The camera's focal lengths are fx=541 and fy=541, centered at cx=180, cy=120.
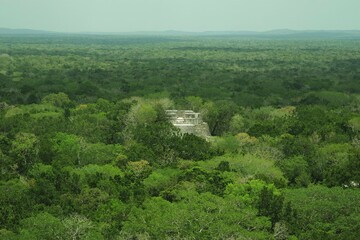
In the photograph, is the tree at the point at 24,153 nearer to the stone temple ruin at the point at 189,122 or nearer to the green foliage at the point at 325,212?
the stone temple ruin at the point at 189,122

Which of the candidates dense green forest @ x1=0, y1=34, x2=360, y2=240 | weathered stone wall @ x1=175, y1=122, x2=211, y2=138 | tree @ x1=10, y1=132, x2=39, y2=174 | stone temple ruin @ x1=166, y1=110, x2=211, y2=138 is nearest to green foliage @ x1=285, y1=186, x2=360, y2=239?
dense green forest @ x1=0, y1=34, x2=360, y2=240

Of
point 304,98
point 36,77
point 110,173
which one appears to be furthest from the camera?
point 36,77

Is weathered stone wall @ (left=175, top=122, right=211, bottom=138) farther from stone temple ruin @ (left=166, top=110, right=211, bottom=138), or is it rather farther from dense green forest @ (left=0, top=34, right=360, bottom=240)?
dense green forest @ (left=0, top=34, right=360, bottom=240)

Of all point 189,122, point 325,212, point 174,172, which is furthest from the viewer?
point 189,122

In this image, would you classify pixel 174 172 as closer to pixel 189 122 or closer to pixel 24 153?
pixel 24 153

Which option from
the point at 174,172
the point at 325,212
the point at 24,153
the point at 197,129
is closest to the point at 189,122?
the point at 197,129

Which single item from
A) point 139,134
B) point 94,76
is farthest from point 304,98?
point 94,76

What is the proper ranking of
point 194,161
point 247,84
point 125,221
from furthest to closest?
point 247,84 < point 194,161 < point 125,221

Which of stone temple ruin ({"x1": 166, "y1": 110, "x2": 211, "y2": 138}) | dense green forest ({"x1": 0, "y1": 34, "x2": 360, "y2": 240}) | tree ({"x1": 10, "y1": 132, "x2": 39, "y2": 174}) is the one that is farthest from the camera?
stone temple ruin ({"x1": 166, "y1": 110, "x2": 211, "y2": 138})

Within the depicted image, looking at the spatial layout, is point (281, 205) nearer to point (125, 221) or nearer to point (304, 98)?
point (125, 221)
